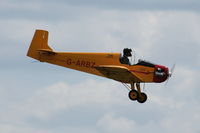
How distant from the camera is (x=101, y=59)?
34500 millimetres

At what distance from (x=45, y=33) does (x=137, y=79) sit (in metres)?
7.15

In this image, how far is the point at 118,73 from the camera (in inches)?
1312

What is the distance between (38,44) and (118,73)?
618cm

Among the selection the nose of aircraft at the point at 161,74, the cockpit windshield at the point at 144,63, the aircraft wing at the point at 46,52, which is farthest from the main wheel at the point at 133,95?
the aircraft wing at the point at 46,52

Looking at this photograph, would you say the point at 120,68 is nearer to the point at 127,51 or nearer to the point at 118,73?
the point at 118,73

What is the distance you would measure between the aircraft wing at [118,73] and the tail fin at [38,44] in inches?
179

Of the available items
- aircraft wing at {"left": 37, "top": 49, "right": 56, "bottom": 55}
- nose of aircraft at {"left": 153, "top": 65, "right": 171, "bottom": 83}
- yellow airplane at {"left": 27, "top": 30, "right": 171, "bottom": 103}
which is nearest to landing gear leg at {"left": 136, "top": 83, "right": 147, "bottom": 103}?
yellow airplane at {"left": 27, "top": 30, "right": 171, "bottom": 103}

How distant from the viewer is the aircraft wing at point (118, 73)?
32938 millimetres

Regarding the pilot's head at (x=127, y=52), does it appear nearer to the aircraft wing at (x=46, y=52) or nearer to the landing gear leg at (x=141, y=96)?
the landing gear leg at (x=141, y=96)

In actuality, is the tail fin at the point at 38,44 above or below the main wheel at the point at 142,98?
above

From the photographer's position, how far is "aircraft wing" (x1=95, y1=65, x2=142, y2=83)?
32938mm

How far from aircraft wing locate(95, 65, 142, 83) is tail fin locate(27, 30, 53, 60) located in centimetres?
455

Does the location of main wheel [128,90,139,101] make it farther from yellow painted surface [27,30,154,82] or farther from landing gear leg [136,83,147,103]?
yellow painted surface [27,30,154,82]

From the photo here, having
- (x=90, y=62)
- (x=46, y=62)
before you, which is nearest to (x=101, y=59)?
(x=90, y=62)
